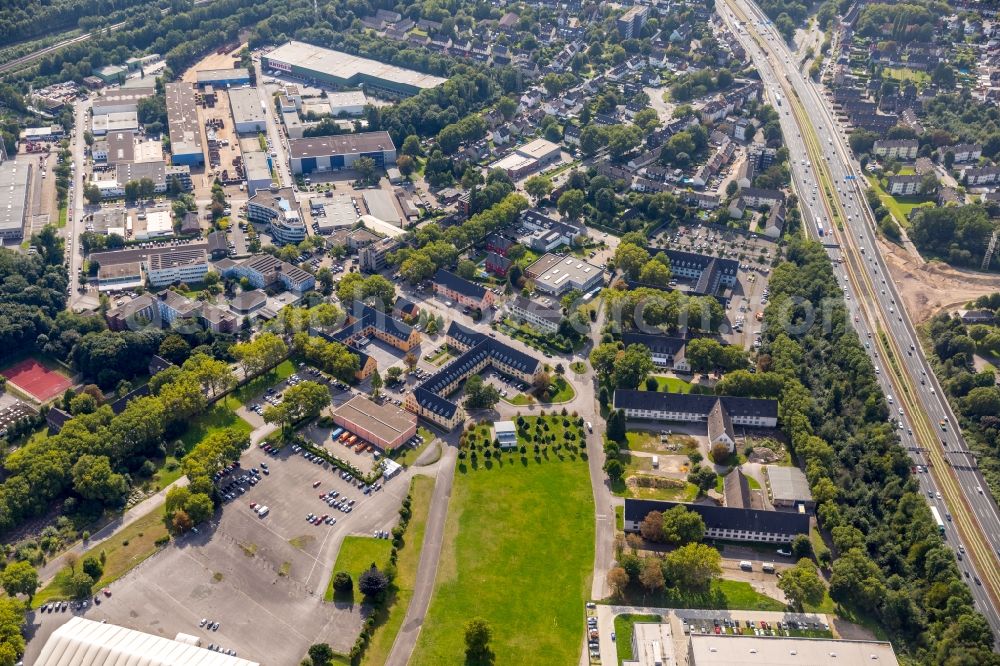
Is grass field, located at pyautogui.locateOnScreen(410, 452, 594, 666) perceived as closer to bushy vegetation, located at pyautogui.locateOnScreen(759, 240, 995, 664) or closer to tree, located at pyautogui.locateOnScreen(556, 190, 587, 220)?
bushy vegetation, located at pyautogui.locateOnScreen(759, 240, 995, 664)

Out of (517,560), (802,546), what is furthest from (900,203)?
(517,560)

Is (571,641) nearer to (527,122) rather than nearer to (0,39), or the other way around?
(527,122)

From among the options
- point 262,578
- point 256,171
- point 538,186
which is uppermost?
point 538,186

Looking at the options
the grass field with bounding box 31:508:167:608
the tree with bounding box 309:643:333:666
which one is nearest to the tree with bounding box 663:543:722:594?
the tree with bounding box 309:643:333:666

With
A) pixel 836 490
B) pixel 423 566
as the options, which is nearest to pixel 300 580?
pixel 423 566

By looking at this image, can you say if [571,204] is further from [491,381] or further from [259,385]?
[259,385]
